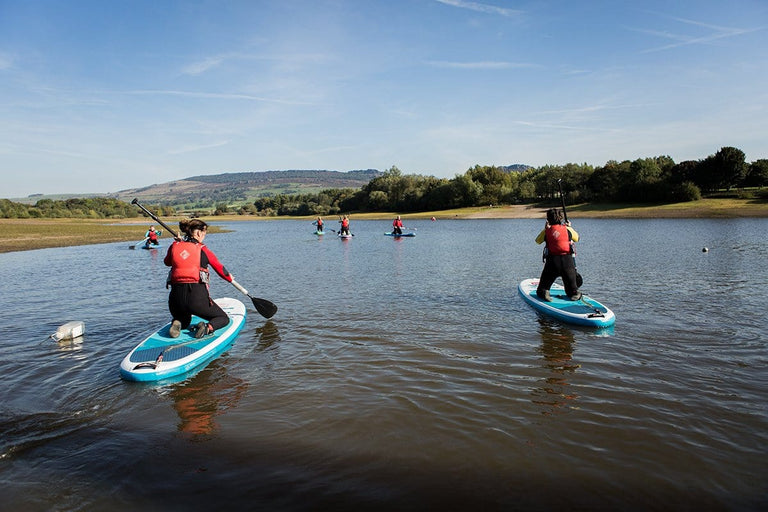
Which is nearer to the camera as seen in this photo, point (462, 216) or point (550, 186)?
point (462, 216)

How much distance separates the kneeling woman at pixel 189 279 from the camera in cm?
841

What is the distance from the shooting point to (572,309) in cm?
1034

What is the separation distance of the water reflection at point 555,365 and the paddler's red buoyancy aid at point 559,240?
1764mm

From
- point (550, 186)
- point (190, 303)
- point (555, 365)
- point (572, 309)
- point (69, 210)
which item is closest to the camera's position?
point (555, 365)

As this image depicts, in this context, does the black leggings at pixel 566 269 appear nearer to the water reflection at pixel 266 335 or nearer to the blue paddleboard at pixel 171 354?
the water reflection at pixel 266 335

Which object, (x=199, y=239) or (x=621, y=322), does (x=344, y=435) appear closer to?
(x=199, y=239)

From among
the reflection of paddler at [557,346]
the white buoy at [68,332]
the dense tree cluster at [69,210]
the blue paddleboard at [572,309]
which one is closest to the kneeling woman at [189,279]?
the white buoy at [68,332]

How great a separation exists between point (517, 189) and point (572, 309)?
89957 millimetres

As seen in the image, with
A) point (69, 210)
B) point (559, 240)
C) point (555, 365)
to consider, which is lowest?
point (555, 365)

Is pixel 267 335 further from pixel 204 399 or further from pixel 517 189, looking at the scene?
pixel 517 189

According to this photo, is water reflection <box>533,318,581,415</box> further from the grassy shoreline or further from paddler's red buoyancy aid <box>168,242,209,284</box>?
the grassy shoreline

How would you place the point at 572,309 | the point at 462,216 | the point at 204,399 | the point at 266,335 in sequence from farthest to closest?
the point at 462,216 < the point at 572,309 < the point at 266,335 < the point at 204,399

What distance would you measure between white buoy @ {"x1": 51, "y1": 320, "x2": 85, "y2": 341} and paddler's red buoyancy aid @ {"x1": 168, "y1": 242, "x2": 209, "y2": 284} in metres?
2.91

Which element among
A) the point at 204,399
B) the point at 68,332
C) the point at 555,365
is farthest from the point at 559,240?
the point at 68,332
